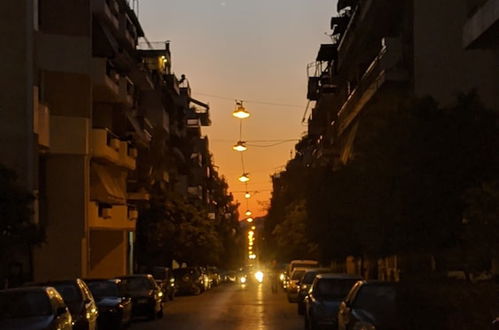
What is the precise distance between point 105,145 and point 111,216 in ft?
17.3

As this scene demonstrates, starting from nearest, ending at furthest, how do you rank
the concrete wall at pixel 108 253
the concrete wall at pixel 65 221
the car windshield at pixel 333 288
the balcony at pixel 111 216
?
1. the car windshield at pixel 333 288
2. the concrete wall at pixel 65 221
3. the balcony at pixel 111 216
4. the concrete wall at pixel 108 253

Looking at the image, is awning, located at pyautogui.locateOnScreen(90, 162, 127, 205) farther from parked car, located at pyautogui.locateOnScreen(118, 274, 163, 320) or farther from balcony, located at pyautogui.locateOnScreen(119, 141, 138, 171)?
parked car, located at pyautogui.locateOnScreen(118, 274, 163, 320)

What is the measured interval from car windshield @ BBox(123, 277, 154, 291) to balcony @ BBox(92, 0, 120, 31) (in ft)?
49.3

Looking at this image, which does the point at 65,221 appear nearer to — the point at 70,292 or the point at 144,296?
the point at 144,296

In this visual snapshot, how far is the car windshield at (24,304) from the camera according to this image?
1712 cm

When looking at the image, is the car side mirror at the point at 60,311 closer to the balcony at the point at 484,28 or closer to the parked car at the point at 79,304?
the parked car at the point at 79,304

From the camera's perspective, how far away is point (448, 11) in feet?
127

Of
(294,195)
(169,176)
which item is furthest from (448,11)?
(294,195)

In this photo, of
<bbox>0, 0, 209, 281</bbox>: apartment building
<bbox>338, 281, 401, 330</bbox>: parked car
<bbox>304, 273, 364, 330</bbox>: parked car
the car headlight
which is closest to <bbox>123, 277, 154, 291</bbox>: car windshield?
<bbox>0, 0, 209, 281</bbox>: apartment building

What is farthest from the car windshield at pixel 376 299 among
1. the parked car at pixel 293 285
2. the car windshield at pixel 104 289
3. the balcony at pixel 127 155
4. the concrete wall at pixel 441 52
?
the balcony at pixel 127 155

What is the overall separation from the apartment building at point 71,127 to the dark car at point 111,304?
7.16 meters

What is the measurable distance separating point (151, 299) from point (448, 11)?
52.7 feet

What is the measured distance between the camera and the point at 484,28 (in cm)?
2073

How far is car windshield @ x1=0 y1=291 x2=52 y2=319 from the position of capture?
1712 cm
